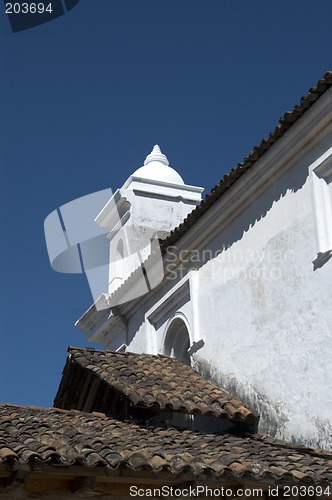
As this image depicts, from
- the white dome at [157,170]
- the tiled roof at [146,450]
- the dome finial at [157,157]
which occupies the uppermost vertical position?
the dome finial at [157,157]

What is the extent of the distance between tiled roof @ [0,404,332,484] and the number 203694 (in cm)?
429

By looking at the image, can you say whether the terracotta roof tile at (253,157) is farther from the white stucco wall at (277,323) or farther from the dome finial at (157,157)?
the dome finial at (157,157)

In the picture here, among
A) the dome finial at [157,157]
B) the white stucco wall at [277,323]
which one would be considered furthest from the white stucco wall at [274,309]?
the dome finial at [157,157]

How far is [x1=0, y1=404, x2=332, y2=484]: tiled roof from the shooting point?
6.68m

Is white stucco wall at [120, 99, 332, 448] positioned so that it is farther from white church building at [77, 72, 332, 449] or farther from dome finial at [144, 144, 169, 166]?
dome finial at [144, 144, 169, 166]

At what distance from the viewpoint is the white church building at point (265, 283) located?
9234 mm

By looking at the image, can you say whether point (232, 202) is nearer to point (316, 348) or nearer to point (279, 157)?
point (279, 157)

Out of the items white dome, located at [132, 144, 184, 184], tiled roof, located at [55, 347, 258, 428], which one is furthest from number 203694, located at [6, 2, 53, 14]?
white dome, located at [132, 144, 184, 184]

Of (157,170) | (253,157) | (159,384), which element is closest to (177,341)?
(159,384)

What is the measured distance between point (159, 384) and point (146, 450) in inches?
120

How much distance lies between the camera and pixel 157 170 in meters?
17.3

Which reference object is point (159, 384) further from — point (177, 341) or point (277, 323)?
point (177, 341)

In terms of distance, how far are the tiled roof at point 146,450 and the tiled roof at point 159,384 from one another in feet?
2.38

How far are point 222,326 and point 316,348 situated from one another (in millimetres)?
2288
